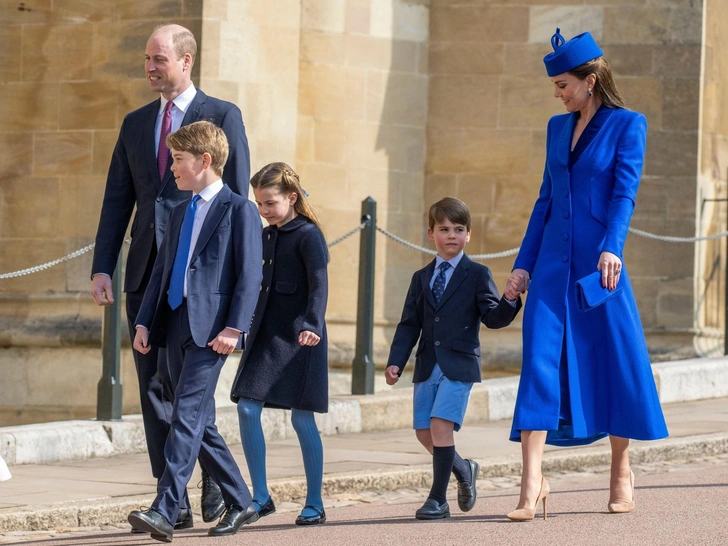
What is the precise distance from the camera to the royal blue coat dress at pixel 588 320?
18.7ft

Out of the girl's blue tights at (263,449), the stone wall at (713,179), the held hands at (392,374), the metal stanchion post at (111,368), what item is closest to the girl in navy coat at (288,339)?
the girl's blue tights at (263,449)

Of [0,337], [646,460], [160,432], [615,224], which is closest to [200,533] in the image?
[160,432]

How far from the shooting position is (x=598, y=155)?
5.83m

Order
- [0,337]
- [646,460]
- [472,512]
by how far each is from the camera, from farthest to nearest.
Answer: [0,337] < [646,460] < [472,512]

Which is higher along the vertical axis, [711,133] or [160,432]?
[711,133]

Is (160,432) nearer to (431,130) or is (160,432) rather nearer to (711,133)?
(431,130)

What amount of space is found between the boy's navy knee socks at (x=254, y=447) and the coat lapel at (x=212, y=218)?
80 centimetres

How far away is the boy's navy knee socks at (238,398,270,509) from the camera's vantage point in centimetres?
586

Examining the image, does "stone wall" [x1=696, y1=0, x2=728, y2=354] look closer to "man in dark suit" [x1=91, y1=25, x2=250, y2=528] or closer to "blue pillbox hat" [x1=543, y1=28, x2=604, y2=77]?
"blue pillbox hat" [x1=543, y1=28, x2=604, y2=77]

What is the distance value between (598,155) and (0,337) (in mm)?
6096

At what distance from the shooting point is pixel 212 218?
5.43 meters

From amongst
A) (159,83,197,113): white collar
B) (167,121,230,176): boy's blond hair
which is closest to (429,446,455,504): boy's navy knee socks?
(167,121,230,176): boy's blond hair

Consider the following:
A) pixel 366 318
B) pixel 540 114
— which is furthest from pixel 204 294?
pixel 540 114

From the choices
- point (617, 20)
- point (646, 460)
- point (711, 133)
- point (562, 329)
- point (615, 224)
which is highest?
point (617, 20)
